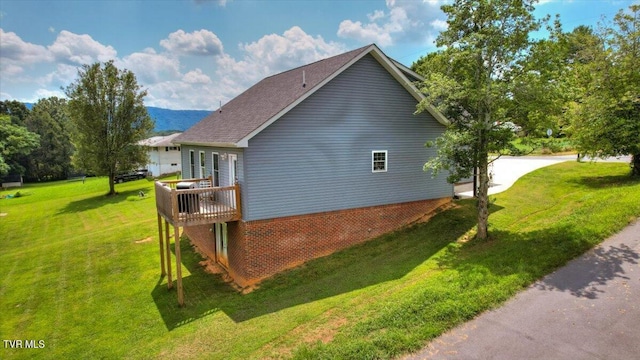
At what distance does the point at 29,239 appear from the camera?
73.8 ft

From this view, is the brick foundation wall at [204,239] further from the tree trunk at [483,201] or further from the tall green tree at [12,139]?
the tall green tree at [12,139]

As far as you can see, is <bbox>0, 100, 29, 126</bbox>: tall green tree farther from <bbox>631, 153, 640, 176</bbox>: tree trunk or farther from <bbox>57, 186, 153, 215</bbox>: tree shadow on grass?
<bbox>631, 153, 640, 176</bbox>: tree trunk

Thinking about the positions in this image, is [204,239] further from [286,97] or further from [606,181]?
[606,181]

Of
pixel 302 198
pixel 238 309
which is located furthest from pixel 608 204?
pixel 238 309

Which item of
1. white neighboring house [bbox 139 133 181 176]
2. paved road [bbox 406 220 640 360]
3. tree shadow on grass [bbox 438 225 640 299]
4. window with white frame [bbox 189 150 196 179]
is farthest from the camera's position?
white neighboring house [bbox 139 133 181 176]

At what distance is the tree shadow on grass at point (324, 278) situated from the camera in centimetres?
1095

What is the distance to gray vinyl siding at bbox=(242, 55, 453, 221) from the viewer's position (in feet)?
40.3

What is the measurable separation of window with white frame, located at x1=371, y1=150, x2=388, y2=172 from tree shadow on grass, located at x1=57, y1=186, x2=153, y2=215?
2582cm

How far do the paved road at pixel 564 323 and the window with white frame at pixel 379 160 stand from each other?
274 inches

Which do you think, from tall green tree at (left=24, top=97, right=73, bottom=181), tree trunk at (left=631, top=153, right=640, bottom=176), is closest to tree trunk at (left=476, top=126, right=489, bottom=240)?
tree trunk at (left=631, top=153, right=640, bottom=176)

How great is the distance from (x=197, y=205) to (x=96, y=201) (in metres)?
25.7

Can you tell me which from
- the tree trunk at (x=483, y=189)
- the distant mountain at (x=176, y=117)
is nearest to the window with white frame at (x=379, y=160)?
the tree trunk at (x=483, y=189)

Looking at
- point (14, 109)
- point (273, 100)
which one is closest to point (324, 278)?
point (273, 100)

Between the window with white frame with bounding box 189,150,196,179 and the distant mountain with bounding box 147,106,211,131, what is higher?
the distant mountain with bounding box 147,106,211,131
